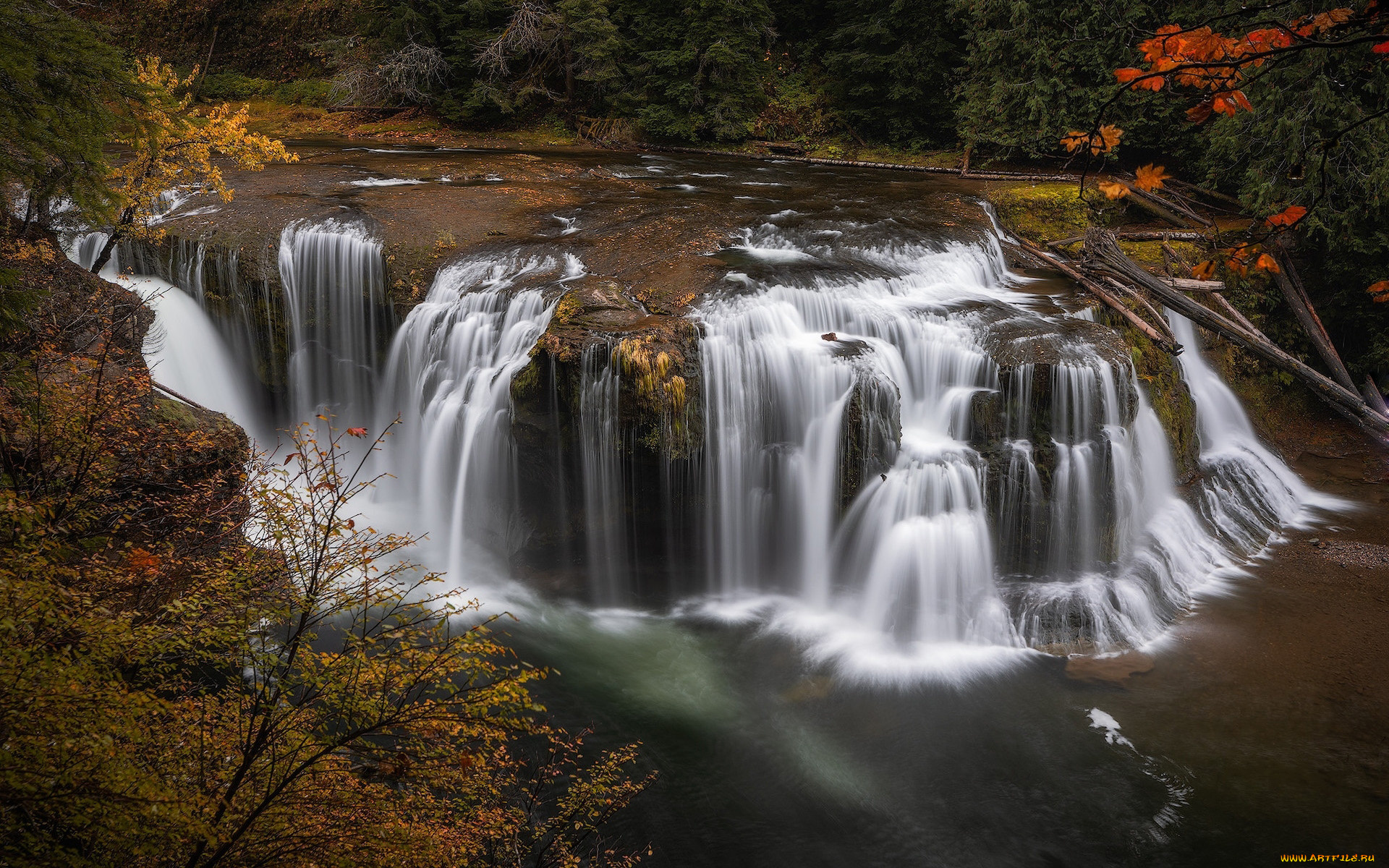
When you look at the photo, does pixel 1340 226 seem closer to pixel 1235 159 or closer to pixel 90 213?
pixel 1235 159

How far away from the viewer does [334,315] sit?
38.9 ft

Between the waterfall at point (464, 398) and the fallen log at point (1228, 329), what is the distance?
8030 mm

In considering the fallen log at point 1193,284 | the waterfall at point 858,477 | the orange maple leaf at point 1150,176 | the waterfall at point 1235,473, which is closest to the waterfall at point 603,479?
the waterfall at point 858,477

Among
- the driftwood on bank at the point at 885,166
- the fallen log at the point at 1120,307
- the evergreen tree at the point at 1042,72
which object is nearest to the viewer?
A: the fallen log at the point at 1120,307

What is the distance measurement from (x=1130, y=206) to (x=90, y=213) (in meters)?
15.9

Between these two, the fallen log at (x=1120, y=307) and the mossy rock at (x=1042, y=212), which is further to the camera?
the mossy rock at (x=1042, y=212)

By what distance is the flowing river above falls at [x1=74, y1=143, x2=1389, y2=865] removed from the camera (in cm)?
689

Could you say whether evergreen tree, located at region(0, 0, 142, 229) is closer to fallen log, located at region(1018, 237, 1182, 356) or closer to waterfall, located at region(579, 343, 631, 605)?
waterfall, located at region(579, 343, 631, 605)

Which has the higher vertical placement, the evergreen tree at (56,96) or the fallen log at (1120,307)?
the evergreen tree at (56,96)

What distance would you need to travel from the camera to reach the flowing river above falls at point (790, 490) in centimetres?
689

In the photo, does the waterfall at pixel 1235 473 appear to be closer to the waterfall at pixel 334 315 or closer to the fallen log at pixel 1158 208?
the fallen log at pixel 1158 208

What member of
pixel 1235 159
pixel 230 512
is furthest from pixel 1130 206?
pixel 230 512

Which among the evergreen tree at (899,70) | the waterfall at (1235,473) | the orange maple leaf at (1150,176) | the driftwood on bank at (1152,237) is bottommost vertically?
the waterfall at (1235,473)

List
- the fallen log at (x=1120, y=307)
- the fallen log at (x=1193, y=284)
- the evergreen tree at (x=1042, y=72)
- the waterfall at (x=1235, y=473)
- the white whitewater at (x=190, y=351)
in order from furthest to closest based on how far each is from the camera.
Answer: the evergreen tree at (x=1042, y=72) < the fallen log at (x=1193, y=284) < the white whitewater at (x=190, y=351) < the fallen log at (x=1120, y=307) < the waterfall at (x=1235, y=473)
